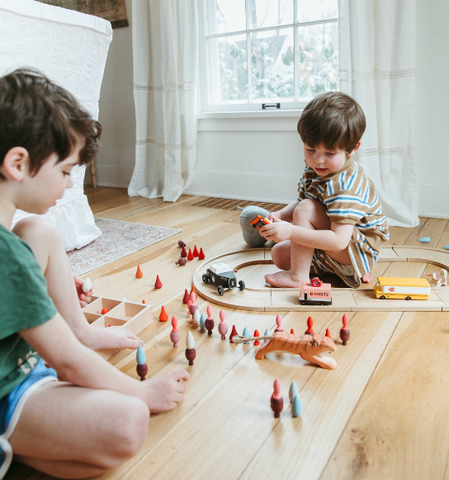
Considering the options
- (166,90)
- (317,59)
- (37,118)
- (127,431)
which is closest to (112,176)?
(166,90)

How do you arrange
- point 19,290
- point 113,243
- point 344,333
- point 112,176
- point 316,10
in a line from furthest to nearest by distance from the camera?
point 112,176 → point 316,10 → point 113,243 → point 344,333 → point 19,290

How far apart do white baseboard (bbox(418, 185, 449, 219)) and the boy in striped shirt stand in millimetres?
902

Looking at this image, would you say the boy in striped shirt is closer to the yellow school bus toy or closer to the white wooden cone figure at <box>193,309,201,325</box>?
the yellow school bus toy

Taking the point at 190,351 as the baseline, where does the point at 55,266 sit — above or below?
above

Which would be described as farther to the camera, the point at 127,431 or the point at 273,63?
the point at 273,63

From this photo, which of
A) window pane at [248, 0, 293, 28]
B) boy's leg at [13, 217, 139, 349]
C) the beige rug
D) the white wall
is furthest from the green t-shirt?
window pane at [248, 0, 293, 28]

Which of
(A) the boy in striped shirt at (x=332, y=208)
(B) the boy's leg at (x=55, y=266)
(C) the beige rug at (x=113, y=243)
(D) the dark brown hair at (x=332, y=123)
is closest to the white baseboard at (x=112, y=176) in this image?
(C) the beige rug at (x=113, y=243)

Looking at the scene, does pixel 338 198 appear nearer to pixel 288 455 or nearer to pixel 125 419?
pixel 288 455

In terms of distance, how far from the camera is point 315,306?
1.27 metres

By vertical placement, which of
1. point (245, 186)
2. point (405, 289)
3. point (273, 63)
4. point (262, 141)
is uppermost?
point (273, 63)

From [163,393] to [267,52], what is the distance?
2.16 meters

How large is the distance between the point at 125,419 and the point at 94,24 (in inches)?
63.6

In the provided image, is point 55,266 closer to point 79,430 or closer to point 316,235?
point 79,430

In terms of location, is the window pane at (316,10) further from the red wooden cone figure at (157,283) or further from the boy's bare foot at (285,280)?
the red wooden cone figure at (157,283)
